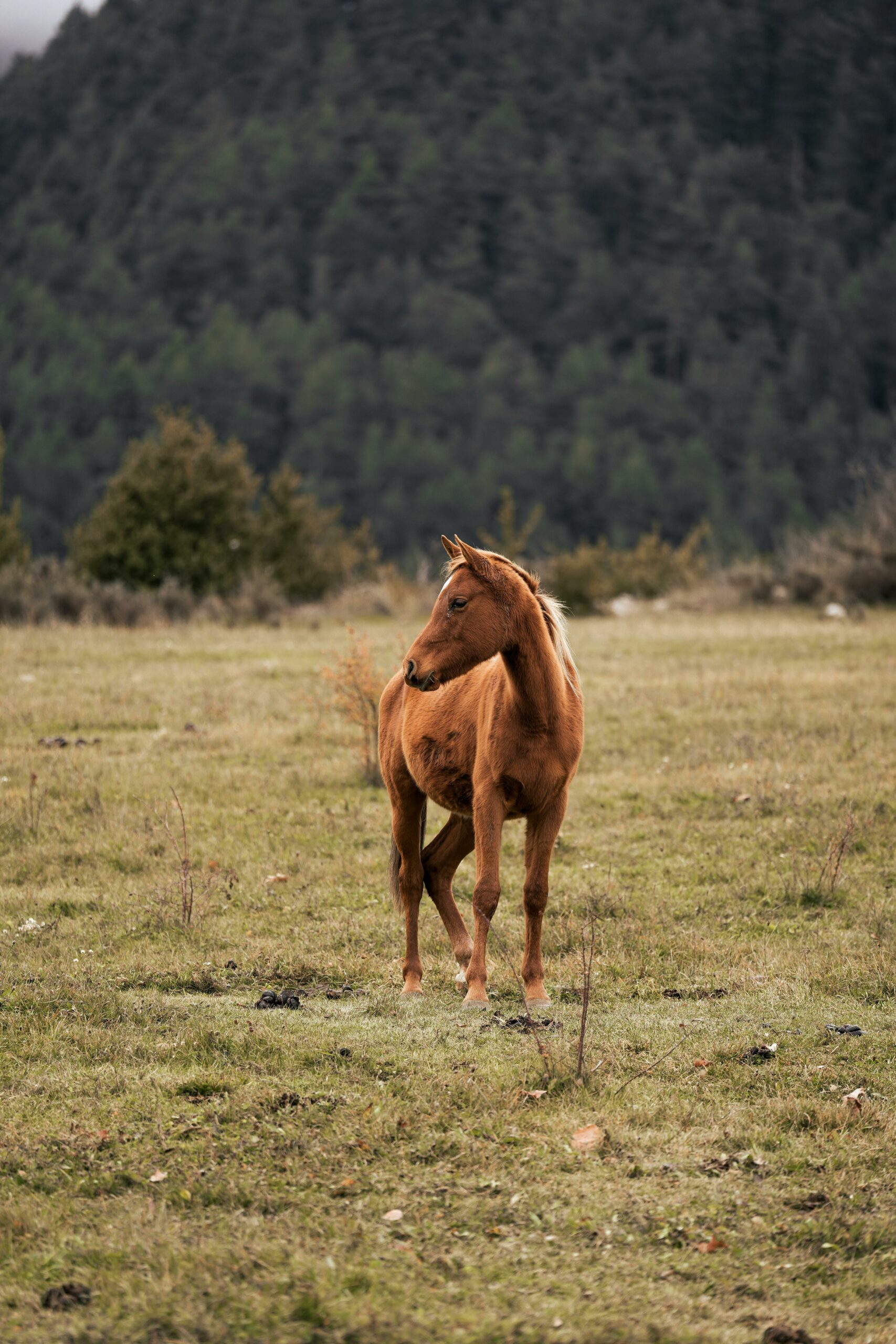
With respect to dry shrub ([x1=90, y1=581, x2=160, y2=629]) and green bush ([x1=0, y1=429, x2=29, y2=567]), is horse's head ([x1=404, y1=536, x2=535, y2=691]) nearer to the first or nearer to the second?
dry shrub ([x1=90, y1=581, x2=160, y2=629])

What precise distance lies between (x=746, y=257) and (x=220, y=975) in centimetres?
10839

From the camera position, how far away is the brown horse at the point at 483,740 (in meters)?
6.46

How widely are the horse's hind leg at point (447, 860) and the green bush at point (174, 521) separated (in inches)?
902

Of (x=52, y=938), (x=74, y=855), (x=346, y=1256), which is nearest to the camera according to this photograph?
(x=346, y=1256)

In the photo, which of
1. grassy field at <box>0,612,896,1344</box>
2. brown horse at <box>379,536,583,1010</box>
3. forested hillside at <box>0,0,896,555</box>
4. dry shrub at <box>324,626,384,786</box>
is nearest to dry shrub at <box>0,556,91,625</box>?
grassy field at <box>0,612,896,1344</box>

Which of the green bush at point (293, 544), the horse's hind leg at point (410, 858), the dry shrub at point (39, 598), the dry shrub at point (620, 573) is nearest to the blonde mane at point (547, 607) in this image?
the horse's hind leg at point (410, 858)

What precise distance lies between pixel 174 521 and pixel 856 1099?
2740cm

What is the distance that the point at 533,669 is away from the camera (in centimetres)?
672

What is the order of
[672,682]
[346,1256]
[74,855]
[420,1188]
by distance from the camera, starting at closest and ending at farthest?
[346,1256]
[420,1188]
[74,855]
[672,682]

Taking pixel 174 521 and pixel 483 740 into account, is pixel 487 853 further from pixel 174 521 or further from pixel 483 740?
pixel 174 521

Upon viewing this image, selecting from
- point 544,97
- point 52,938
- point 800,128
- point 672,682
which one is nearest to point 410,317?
point 544,97

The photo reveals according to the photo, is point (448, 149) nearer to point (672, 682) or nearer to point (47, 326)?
point (47, 326)

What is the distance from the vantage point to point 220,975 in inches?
311

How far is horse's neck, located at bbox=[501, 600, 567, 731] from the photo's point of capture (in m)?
6.70
